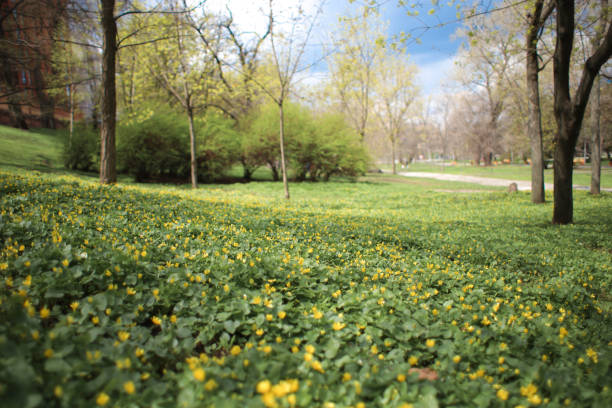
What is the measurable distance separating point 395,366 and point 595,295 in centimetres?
347

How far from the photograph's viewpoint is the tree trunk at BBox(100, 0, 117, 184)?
27.3ft

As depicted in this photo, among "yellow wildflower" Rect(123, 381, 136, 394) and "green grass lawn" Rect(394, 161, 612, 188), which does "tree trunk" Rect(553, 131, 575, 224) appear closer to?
"yellow wildflower" Rect(123, 381, 136, 394)

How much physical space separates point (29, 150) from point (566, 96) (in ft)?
88.8

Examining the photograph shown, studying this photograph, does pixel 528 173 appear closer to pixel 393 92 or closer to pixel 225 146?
pixel 393 92

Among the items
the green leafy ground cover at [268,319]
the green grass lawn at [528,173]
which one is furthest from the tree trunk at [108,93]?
the green grass lawn at [528,173]

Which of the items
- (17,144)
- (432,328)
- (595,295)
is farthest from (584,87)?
(17,144)

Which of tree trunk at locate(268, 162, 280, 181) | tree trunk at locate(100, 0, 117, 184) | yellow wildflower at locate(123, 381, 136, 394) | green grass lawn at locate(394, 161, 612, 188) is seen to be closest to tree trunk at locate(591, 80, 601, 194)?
green grass lawn at locate(394, 161, 612, 188)

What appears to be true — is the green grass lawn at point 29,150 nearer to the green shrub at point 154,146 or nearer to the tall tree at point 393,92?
the green shrub at point 154,146

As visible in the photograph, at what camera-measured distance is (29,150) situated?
19.3m

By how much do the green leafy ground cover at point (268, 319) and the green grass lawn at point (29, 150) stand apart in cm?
1531

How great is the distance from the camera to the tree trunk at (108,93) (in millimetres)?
8336

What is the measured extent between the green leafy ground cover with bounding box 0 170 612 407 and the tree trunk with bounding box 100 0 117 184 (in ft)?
14.5

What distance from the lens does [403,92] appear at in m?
30.9

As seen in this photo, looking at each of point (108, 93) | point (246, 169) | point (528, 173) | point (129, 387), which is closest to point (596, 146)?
point (129, 387)
